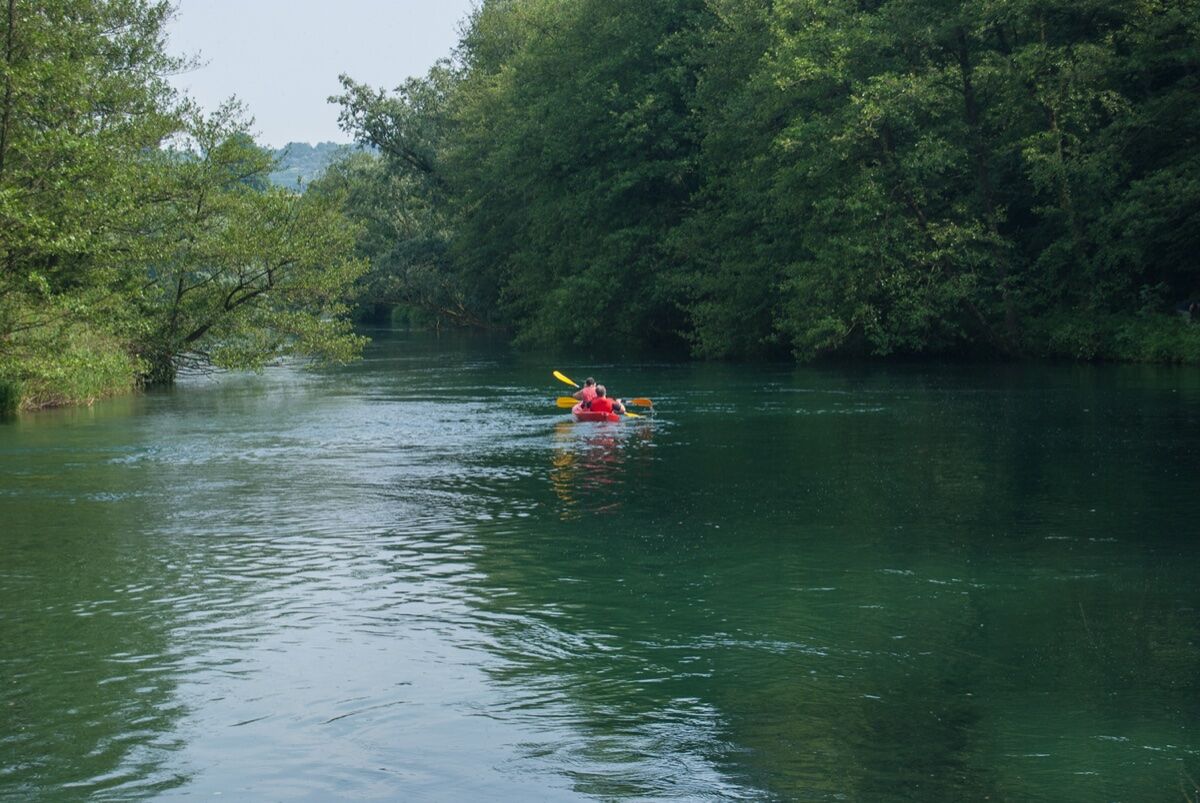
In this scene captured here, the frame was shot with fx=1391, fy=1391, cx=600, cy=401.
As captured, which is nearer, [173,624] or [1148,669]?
[1148,669]

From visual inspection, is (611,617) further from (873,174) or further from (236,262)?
(873,174)

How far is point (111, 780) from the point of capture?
8898mm

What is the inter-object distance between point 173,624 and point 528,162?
166 feet

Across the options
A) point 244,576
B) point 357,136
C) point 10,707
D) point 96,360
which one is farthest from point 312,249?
point 357,136

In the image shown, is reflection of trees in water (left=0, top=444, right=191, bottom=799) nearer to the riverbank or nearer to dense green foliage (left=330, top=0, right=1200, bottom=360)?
the riverbank

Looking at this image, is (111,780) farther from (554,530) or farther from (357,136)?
(357,136)

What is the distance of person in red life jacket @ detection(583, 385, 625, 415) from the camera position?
30.8 meters

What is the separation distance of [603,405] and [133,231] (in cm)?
1891

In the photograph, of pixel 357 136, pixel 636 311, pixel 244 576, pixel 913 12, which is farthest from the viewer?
pixel 357 136

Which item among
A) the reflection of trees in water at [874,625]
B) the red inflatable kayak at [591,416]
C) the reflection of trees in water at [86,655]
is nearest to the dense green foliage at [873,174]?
the red inflatable kayak at [591,416]

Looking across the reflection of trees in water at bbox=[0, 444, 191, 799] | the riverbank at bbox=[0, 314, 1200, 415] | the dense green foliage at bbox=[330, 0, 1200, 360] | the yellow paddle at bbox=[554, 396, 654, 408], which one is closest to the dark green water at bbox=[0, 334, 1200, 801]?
the reflection of trees in water at bbox=[0, 444, 191, 799]

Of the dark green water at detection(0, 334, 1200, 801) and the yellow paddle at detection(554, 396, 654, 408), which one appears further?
the yellow paddle at detection(554, 396, 654, 408)

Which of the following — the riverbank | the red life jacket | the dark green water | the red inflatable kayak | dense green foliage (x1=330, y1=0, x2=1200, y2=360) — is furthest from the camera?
dense green foliage (x1=330, y1=0, x2=1200, y2=360)

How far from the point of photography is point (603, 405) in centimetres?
3084
